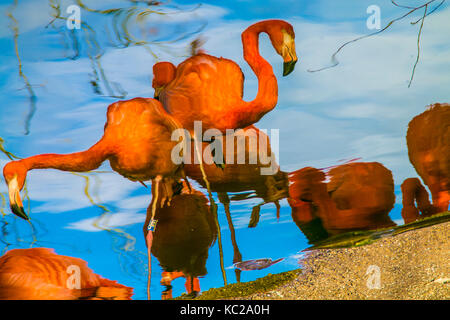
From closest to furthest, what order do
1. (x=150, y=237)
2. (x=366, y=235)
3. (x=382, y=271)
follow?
(x=382, y=271) < (x=150, y=237) < (x=366, y=235)

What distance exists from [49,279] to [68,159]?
35cm

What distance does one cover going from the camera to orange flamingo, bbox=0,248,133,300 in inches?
45.0

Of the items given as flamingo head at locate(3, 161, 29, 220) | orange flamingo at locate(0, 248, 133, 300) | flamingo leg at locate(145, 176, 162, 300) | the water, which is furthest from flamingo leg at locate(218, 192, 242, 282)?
flamingo head at locate(3, 161, 29, 220)

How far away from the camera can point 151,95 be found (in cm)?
113

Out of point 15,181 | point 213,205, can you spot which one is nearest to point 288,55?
point 213,205

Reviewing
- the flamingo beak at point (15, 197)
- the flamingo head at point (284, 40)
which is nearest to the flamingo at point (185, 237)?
the flamingo beak at point (15, 197)

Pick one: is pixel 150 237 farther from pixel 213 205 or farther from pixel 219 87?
pixel 219 87

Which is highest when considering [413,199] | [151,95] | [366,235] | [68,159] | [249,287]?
[151,95]

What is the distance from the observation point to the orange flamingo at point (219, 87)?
1133 mm

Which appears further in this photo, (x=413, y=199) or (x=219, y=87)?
(x=413, y=199)

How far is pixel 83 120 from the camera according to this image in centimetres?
112

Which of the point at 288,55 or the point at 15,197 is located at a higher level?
the point at 288,55

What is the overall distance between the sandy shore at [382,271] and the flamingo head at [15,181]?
0.68 metres

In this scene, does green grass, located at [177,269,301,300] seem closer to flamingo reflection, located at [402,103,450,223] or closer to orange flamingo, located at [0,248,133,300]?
orange flamingo, located at [0,248,133,300]
